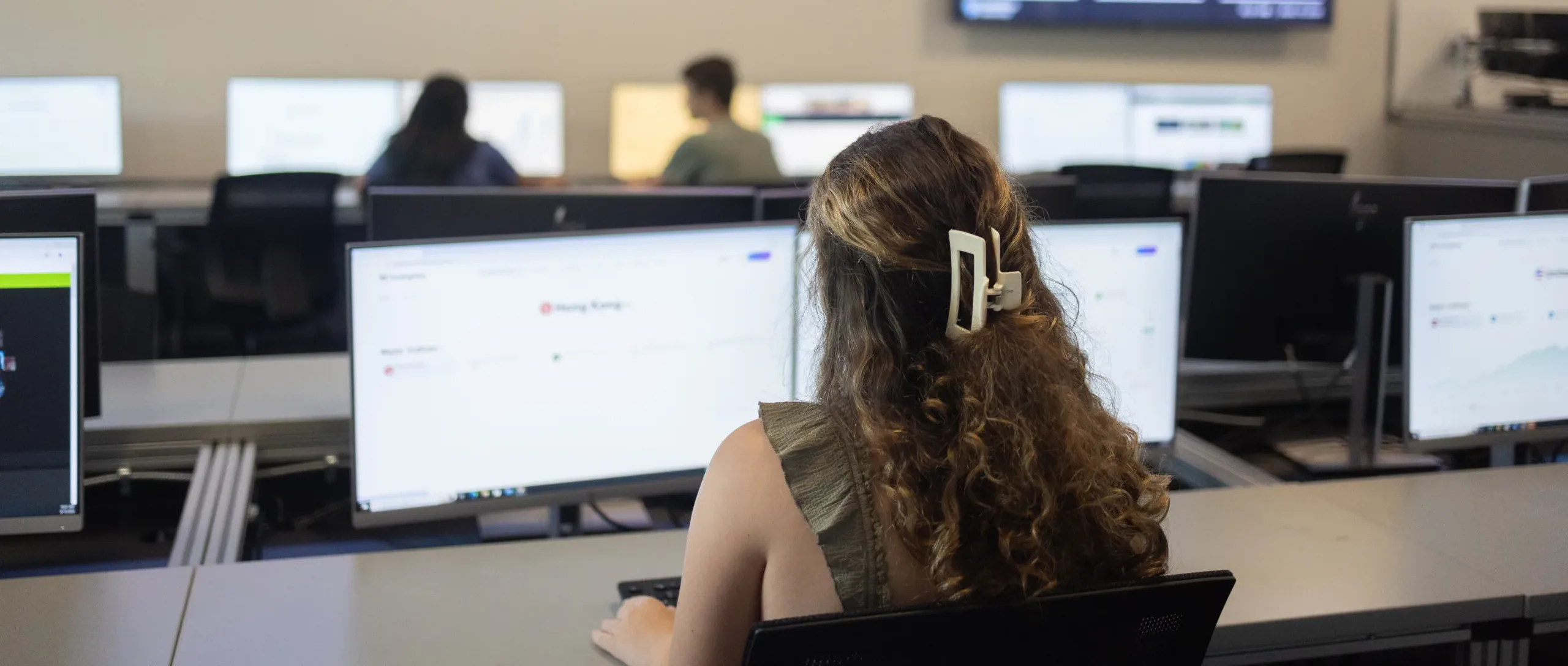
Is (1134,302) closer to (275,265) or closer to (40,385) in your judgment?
(40,385)

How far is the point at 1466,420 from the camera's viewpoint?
6.36 feet

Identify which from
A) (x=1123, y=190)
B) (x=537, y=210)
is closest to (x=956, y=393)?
(x=537, y=210)

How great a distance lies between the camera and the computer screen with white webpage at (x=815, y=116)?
548cm

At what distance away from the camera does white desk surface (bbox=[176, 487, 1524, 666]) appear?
1.29 m


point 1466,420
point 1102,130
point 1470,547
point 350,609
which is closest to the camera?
point 350,609

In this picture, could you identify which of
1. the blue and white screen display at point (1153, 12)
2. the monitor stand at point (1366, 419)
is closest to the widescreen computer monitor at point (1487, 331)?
the monitor stand at point (1366, 419)

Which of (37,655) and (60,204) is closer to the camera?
(37,655)

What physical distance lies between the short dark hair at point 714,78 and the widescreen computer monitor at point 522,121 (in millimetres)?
728

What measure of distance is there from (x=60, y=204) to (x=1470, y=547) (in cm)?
188

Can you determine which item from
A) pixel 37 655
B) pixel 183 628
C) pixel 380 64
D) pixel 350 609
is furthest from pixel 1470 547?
pixel 380 64

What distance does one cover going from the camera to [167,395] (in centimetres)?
211

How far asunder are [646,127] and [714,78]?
2.41 feet

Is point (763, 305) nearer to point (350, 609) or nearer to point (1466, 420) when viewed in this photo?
point (350, 609)

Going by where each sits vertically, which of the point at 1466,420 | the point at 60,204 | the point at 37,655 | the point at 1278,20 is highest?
the point at 1278,20
